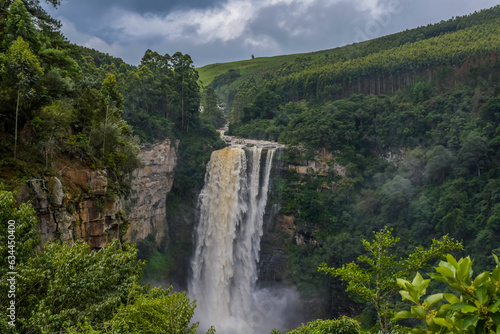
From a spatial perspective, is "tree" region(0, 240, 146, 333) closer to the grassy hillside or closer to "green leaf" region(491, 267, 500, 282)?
"green leaf" region(491, 267, 500, 282)

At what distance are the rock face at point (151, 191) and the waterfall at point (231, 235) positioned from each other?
359cm

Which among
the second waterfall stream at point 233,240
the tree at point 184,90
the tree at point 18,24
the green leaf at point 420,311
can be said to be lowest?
the second waterfall stream at point 233,240

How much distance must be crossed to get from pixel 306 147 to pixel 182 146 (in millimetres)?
12414

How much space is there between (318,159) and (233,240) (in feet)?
36.2

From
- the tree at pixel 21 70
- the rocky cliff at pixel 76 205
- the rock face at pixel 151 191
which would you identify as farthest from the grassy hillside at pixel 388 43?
the tree at pixel 21 70

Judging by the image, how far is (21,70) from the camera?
12086 mm

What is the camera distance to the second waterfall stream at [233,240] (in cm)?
3025

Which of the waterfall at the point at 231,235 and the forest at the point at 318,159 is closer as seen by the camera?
the forest at the point at 318,159

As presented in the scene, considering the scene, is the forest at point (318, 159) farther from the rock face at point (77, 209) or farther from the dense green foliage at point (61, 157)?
the rock face at point (77, 209)

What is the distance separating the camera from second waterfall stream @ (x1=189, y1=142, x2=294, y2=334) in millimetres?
30250

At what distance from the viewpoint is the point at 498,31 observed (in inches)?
1544

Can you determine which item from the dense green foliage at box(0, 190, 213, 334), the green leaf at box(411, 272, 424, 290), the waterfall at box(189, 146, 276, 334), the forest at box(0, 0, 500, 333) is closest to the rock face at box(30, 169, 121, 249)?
the forest at box(0, 0, 500, 333)

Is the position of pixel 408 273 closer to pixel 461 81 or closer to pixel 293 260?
pixel 293 260

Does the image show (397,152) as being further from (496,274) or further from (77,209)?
(496,274)
